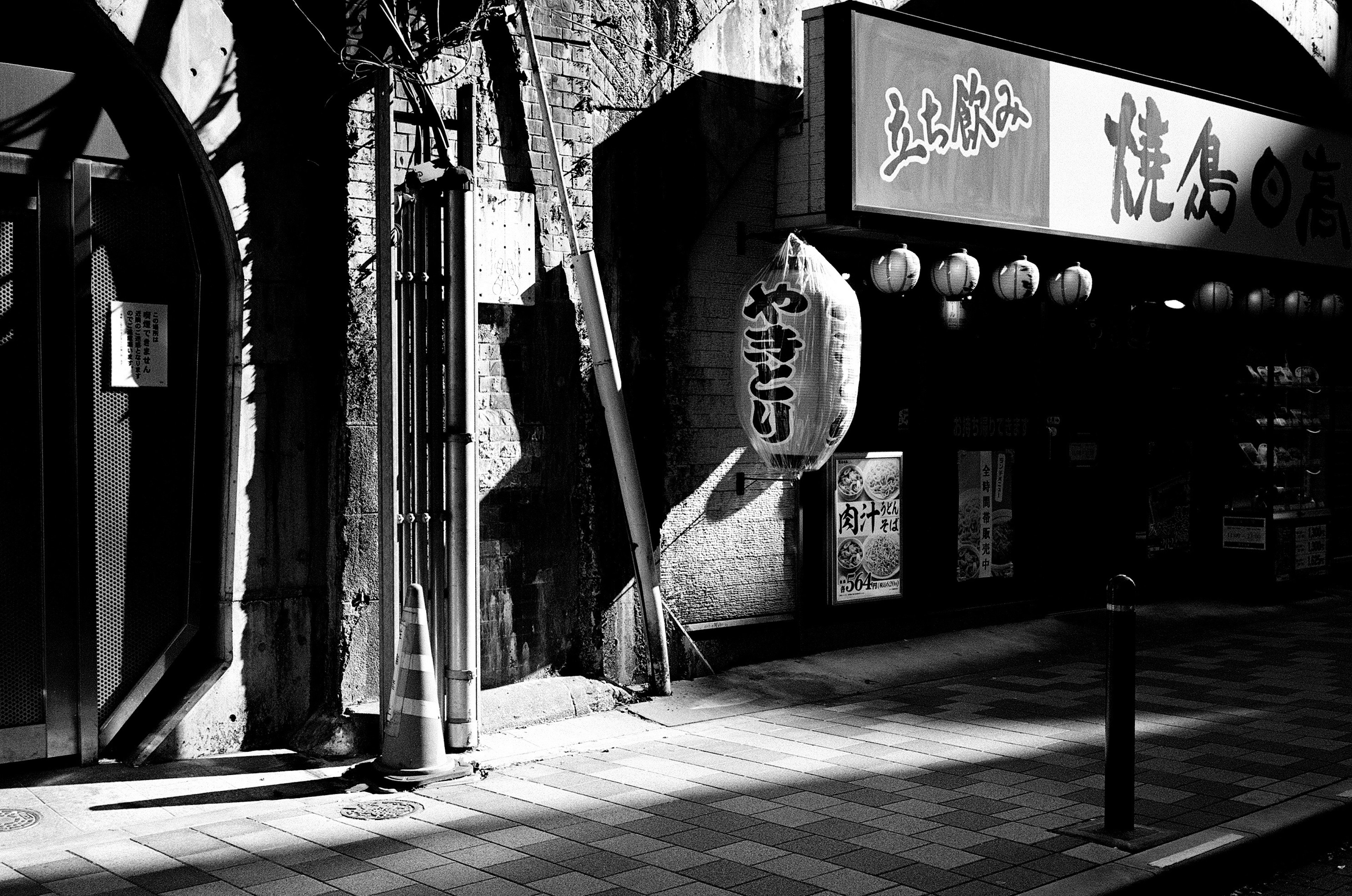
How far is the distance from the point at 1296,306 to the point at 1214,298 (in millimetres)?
1598

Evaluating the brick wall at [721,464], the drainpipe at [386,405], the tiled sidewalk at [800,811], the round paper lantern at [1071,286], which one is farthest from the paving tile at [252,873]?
the round paper lantern at [1071,286]

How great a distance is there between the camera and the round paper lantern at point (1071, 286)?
11.6m

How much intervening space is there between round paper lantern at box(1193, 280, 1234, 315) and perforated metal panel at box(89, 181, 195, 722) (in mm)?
10064

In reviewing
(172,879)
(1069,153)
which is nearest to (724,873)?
(172,879)

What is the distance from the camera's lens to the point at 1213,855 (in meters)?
5.80

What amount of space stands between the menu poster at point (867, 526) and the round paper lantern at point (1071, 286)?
6.97 feet

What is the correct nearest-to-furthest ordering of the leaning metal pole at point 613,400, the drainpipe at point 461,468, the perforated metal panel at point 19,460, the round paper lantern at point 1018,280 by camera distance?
1. the perforated metal panel at point 19,460
2. the drainpipe at point 461,468
3. the leaning metal pole at point 613,400
4. the round paper lantern at point 1018,280

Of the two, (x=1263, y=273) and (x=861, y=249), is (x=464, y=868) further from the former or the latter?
(x=1263, y=273)

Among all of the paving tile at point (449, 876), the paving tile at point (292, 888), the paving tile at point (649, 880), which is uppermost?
the paving tile at point (292, 888)

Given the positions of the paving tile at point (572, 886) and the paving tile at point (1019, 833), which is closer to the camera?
the paving tile at point (572, 886)

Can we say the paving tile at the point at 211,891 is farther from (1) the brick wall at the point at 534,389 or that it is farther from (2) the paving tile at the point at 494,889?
(1) the brick wall at the point at 534,389

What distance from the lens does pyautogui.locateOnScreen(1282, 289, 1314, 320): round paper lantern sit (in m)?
14.1

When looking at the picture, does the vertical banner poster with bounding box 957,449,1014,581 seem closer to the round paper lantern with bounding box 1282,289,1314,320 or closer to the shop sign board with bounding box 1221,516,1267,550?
the shop sign board with bounding box 1221,516,1267,550

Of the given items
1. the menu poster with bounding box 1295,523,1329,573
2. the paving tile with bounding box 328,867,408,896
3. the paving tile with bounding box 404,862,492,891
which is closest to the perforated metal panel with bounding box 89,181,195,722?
the paving tile with bounding box 328,867,408,896
